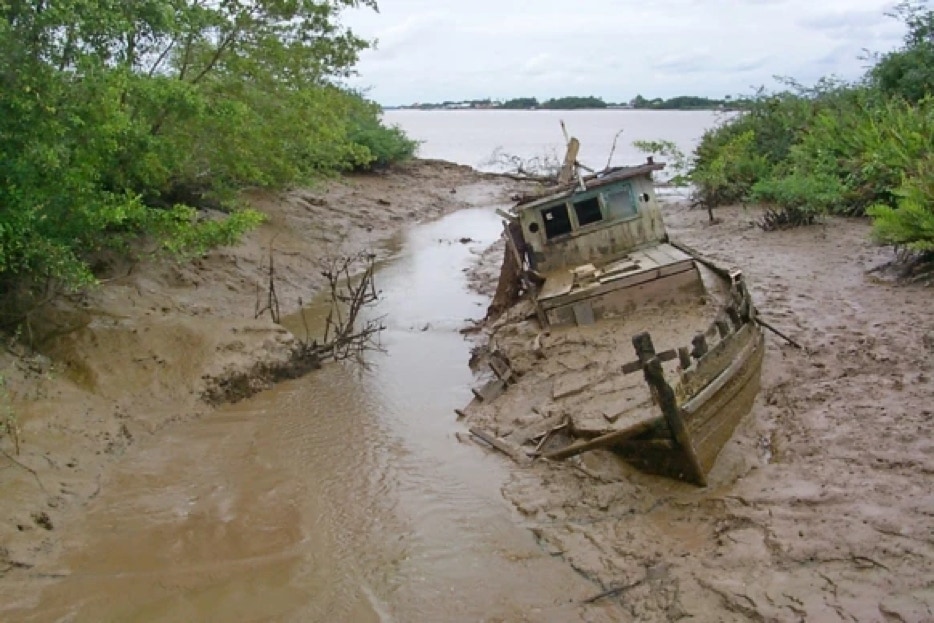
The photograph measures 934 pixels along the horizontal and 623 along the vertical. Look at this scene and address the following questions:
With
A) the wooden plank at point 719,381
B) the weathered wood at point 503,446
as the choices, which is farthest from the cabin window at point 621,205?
the weathered wood at point 503,446

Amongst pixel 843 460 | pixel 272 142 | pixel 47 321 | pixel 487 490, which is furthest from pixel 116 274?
pixel 843 460

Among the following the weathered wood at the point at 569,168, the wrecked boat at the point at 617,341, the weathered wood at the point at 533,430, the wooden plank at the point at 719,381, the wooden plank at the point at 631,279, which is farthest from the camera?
the weathered wood at the point at 569,168

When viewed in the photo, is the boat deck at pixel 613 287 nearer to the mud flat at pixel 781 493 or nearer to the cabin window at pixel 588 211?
the mud flat at pixel 781 493

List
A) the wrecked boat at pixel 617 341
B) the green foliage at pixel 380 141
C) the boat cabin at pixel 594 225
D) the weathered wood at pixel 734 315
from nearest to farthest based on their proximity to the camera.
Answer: the wrecked boat at pixel 617 341 → the weathered wood at pixel 734 315 → the boat cabin at pixel 594 225 → the green foliage at pixel 380 141

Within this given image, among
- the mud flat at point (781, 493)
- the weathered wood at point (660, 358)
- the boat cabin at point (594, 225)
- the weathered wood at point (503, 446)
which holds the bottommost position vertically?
the mud flat at point (781, 493)

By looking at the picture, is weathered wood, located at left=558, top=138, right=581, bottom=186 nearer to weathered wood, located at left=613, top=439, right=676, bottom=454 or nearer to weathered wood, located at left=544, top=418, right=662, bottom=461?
weathered wood, located at left=544, top=418, right=662, bottom=461

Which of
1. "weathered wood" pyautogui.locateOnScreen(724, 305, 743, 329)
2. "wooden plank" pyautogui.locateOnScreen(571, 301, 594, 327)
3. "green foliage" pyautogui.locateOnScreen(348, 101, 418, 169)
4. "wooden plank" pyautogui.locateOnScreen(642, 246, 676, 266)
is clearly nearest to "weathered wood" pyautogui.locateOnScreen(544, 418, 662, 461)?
"weathered wood" pyautogui.locateOnScreen(724, 305, 743, 329)

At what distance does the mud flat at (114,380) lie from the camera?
24.2 feet

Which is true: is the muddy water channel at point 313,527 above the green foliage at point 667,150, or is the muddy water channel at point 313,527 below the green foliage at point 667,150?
below

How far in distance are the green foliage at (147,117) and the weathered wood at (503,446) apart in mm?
4476

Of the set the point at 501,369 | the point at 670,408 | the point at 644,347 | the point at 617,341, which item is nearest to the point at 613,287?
the point at 617,341

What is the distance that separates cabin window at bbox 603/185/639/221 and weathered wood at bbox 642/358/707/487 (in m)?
5.83

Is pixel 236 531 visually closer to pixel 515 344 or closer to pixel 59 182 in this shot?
pixel 59 182

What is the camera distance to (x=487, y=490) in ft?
27.7
